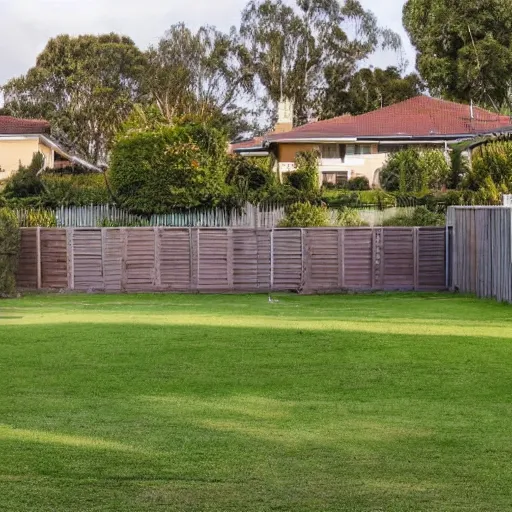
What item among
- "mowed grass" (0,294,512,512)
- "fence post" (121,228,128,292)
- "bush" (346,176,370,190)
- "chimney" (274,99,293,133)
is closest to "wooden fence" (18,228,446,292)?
"fence post" (121,228,128,292)

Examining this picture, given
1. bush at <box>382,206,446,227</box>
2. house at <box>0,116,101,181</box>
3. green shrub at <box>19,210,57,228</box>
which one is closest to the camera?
bush at <box>382,206,446,227</box>

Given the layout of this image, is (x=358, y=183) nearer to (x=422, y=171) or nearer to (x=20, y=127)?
(x=422, y=171)

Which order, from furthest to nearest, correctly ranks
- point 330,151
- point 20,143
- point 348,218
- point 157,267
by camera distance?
point 330,151
point 20,143
point 348,218
point 157,267

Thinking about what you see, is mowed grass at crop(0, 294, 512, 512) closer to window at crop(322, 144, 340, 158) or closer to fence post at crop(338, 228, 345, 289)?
fence post at crop(338, 228, 345, 289)

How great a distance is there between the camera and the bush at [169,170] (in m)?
37.3

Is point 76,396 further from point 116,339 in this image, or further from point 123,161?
point 123,161

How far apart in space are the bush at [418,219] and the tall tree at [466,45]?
38.4 metres

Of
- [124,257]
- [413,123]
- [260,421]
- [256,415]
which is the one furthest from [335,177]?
[260,421]

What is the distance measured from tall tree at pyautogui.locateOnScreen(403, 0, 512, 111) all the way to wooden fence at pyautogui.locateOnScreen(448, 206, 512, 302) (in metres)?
42.8

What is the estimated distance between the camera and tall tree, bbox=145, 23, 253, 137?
82062 millimetres

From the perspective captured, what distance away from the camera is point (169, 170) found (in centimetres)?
3762

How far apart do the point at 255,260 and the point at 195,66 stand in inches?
2050

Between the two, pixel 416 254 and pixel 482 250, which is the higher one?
pixel 482 250

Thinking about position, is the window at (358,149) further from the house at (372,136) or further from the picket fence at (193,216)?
the picket fence at (193,216)
